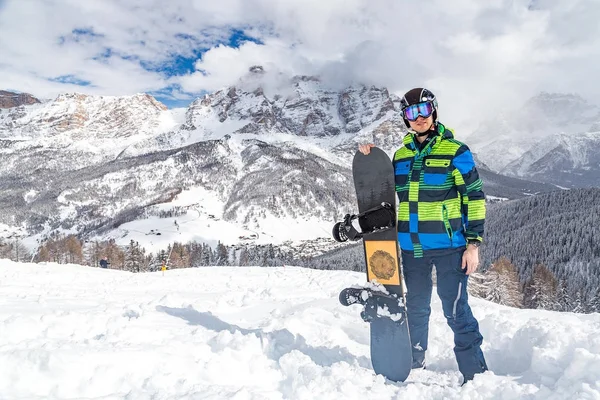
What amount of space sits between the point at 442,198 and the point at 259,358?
9.44ft

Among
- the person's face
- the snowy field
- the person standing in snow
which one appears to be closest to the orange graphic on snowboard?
the person standing in snow

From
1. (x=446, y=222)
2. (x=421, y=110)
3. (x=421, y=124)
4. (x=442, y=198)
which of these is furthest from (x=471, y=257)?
(x=421, y=110)

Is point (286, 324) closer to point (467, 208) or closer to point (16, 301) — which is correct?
point (467, 208)

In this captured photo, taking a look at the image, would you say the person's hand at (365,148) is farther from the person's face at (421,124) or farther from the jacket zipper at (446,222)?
the jacket zipper at (446,222)

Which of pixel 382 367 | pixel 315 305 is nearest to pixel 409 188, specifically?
pixel 382 367

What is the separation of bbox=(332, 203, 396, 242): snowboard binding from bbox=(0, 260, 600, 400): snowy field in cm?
156

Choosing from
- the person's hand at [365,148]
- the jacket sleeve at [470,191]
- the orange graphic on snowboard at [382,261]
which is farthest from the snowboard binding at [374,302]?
the person's hand at [365,148]

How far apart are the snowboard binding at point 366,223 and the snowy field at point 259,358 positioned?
1557mm

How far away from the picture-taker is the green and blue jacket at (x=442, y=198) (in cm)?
416

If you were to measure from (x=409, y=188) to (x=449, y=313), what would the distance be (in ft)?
5.00

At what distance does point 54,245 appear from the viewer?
8312cm

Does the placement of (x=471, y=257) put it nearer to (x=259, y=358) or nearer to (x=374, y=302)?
(x=374, y=302)

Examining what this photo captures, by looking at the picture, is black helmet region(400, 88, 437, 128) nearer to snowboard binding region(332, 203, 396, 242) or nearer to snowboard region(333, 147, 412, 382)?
snowboard region(333, 147, 412, 382)

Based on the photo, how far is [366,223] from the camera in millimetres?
4801
